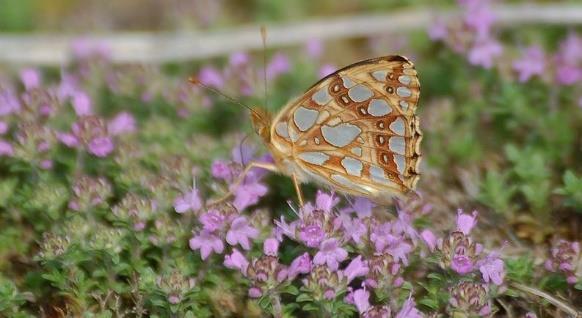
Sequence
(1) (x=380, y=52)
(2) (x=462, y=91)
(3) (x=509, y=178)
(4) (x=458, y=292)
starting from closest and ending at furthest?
(4) (x=458, y=292) < (3) (x=509, y=178) < (2) (x=462, y=91) < (1) (x=380, y=52)

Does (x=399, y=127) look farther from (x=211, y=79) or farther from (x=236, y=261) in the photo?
(x=211, y=79)

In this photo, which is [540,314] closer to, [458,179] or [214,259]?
[458,179]

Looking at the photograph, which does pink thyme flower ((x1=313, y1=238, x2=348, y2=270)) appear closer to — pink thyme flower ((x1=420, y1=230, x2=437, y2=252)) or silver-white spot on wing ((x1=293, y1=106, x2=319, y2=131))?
pink thyme flower ((x1=420, y1=230, x2=437, y2=252))

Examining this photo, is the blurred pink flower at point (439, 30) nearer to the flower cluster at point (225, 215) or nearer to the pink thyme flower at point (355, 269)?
the flower cluster at point (225, 215)

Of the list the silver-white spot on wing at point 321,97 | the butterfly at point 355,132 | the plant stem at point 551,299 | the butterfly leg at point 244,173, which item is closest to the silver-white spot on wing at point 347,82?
the butterfly at point 355,132

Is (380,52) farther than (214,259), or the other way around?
(380,52)

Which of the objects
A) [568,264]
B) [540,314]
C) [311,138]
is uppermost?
[311,138]

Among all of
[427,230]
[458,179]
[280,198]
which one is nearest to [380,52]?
[458,179]

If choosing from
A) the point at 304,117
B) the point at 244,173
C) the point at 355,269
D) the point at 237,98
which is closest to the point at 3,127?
the point at 244,173
